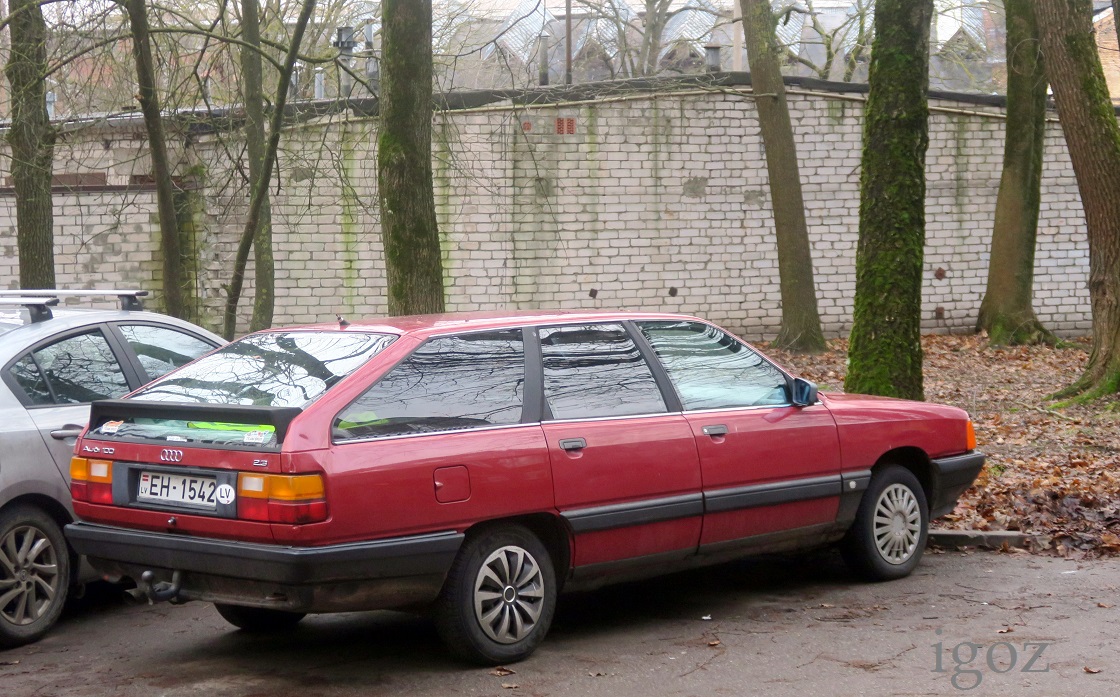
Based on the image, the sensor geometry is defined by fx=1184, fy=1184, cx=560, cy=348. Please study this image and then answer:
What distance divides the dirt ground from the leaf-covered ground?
2.97ft

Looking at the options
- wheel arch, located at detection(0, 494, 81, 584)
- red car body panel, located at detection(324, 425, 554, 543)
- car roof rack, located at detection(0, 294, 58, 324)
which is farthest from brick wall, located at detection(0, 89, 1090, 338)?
red car body panel, located at detection(324, 425, 554, 543)

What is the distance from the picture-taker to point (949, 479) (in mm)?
6824

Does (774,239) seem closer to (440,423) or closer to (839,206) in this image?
(839,206)

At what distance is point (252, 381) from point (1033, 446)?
7391mm

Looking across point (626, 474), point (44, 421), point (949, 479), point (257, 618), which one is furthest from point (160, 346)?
point (949, 479)

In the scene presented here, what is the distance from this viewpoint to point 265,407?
15.5 feet

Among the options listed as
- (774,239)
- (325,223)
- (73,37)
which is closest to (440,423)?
(73,37)

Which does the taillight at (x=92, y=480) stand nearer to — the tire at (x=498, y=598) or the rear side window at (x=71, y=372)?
the rear side window at (x=71, y=372)

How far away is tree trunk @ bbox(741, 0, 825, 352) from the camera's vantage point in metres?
17.5

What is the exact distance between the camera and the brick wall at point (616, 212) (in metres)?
18.7

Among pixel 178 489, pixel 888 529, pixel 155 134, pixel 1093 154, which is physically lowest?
pixel 888 529

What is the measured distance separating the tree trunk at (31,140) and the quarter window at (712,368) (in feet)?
27.5

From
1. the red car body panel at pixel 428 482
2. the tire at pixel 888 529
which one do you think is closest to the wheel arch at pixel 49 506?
the red car body panel at pixel 428 482

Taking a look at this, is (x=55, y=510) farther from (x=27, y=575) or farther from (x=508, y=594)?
(x=508, y=594)
